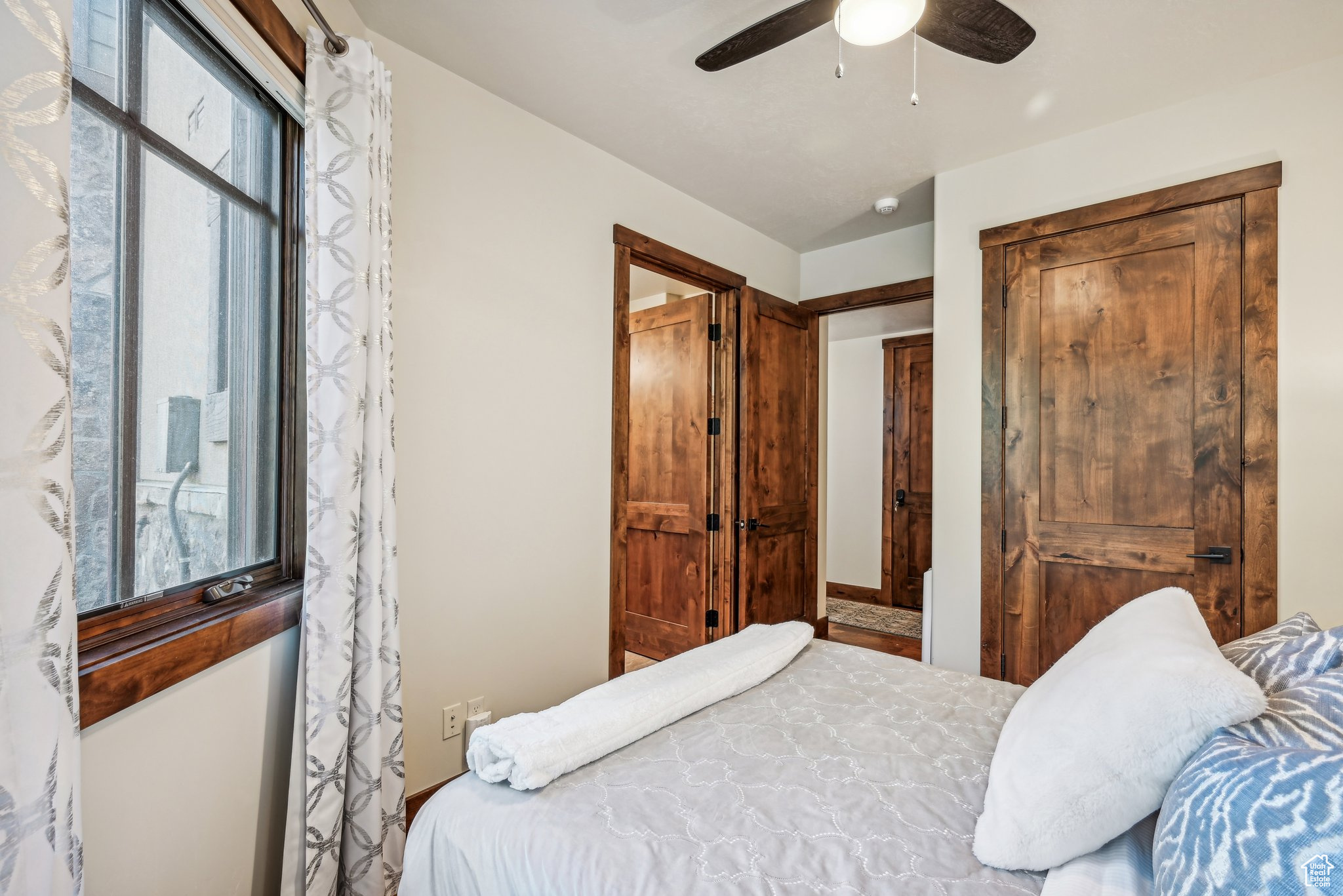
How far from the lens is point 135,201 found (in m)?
1.13

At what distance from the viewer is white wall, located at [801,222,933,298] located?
3617 millimetres

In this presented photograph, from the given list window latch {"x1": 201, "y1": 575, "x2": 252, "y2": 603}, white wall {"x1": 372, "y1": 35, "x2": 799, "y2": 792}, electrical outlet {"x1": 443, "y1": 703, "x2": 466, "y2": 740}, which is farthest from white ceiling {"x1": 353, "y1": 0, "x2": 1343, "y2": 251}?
electrical outlet {"x1": 443, "y1": 703, "x2": 466, "y2": 740}

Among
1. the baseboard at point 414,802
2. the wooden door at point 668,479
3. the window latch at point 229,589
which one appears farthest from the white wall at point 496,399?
the wooden door at point 668,479

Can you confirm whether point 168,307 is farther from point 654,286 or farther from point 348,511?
point 654,286

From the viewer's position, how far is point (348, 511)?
1.57 metres

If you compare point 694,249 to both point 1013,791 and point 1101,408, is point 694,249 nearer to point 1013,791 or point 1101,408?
point 1101,408

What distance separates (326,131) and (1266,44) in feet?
9.83

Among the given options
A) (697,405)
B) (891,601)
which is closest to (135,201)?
(697,405)

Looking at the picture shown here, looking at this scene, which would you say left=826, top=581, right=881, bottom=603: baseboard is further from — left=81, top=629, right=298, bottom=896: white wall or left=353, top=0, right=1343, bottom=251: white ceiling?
left=81, top=629, right=298, bottom=896: white wall

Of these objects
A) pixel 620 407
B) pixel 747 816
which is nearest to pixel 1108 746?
pixel 747 816

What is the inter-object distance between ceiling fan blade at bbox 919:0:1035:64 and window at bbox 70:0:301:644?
1.68 metres

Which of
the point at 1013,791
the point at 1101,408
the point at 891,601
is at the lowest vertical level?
the point at 891,601

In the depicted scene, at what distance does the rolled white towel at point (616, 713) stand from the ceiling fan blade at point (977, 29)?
173cm

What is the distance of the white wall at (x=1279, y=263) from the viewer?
2.15 m
